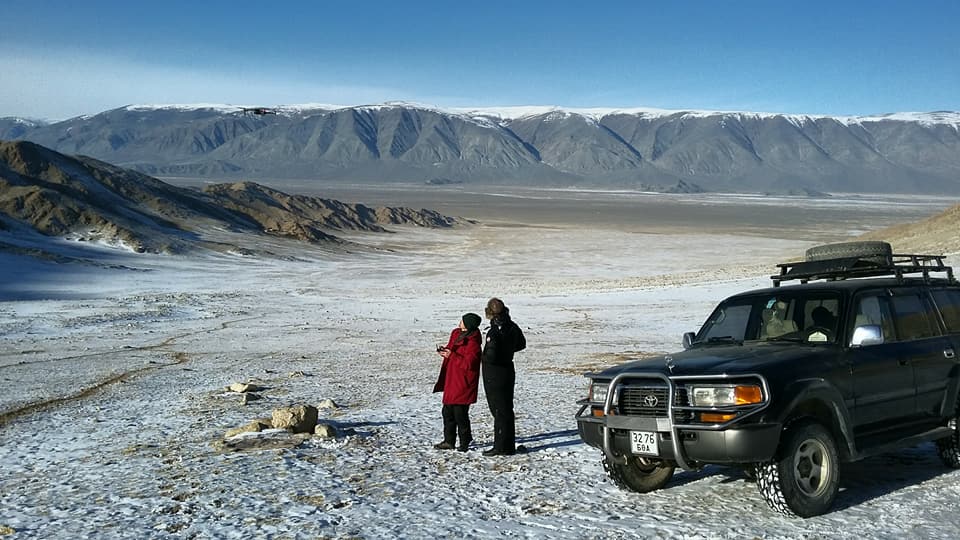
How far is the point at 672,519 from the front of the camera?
21.4 ft

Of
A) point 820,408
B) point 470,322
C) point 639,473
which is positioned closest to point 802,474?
point 820,408

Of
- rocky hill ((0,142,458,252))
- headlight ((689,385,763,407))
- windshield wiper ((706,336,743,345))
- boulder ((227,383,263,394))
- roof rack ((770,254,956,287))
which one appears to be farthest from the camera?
rocky hill ((0,142,458,252))

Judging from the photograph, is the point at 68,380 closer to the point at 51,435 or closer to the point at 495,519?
the point at 51,435

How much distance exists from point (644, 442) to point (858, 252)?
3733mm

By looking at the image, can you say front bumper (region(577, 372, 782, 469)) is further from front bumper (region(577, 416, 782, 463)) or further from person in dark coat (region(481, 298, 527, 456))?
person in dark coat (region(481, 298, 527, 456))

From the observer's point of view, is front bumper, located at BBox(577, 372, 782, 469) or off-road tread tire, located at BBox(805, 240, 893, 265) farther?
off-road tread tire, located at BBox(805, 240, 893, 265)

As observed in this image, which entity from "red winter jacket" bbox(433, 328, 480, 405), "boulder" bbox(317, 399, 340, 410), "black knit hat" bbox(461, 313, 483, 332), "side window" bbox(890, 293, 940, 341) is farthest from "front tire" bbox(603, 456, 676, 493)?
"boulder" bbox(317, 399, 340, 410)

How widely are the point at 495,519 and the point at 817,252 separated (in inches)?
187

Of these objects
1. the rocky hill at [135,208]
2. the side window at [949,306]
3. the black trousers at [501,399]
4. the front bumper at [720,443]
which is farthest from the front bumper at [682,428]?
the rocky hill at [135,208]

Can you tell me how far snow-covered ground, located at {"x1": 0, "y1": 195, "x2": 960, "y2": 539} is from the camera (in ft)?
21.4

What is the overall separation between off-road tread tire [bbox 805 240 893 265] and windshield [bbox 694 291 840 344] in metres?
1.37

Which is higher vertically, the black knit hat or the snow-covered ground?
the black knit hat

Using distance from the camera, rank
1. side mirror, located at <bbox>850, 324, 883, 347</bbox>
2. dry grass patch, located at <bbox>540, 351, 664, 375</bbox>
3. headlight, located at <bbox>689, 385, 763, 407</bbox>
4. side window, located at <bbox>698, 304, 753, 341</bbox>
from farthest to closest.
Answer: dry grass patch, located at <bbox>540, 351, 664, 375</bbox> → side window, located at <bbox>698, 304, 753, 341</bbox> → side mirror, located at <bbox>850, 324, 883, 347</bbox> → headlight, located at <bbox>689, 385, 763, 407</bbox>

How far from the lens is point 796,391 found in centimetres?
629
